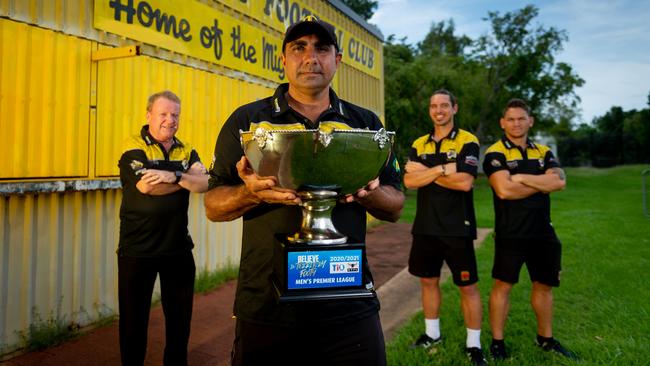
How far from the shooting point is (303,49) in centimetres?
187

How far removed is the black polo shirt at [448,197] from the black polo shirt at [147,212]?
77.6 inches

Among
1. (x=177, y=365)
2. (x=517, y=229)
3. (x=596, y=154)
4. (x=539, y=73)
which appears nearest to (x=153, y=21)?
(x=177, y=365)

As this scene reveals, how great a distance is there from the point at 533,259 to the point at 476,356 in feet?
2.99

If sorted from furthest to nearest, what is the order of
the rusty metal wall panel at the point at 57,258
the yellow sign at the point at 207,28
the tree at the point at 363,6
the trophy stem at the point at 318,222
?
the tree at the point at 363,6 < the yellow sign at the point at 207,28 < the rusty metal wall panel at the point at 57,258 < the trophy stem at the point at 318,222

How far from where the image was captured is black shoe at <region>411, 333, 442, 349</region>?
381 cm

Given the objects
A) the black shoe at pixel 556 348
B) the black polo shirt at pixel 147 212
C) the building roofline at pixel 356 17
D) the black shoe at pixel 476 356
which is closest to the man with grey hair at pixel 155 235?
the black polo shirt at pixel 147 212

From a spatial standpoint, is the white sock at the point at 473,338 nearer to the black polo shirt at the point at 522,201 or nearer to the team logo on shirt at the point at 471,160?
the black polo shirt at the point at 522,201

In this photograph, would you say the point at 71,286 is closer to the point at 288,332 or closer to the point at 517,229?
the point at 288,332

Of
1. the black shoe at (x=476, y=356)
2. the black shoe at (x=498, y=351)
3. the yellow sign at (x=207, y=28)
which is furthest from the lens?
the yellow sign at (x=207, y=28)

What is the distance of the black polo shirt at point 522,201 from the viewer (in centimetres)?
368

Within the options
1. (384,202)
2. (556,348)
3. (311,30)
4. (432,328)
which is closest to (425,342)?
(432,328)

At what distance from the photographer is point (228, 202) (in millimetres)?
1731

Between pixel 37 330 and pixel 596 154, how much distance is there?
202 ft

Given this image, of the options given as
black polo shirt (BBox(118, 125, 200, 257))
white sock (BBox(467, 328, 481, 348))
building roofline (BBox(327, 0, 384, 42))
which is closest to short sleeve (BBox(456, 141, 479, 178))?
white sock (BBox(467, 328, 481, 348))
